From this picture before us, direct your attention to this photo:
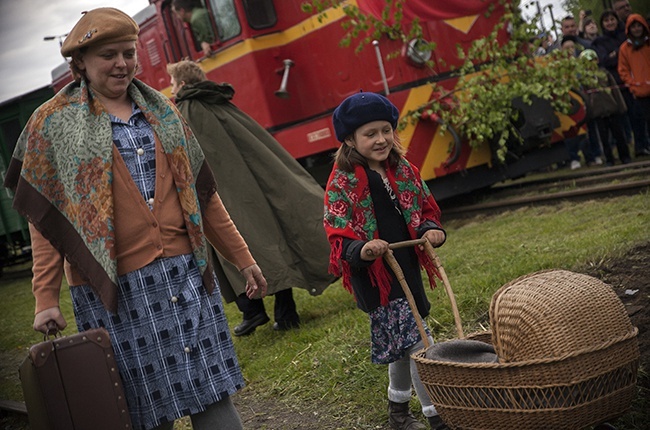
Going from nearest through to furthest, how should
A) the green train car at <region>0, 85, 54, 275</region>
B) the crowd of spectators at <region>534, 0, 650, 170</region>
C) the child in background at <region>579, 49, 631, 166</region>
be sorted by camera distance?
the crowd of spectators at <region>534, 0, 650, 170</region> < the child in background at <region>579, 49, 631, 166</region> < the green train car at <region>0, 85, 54, 275</region>

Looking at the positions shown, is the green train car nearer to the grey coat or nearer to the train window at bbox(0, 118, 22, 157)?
the train window at bbox(0, 118, 22, 157)

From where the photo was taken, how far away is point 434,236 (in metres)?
3.61

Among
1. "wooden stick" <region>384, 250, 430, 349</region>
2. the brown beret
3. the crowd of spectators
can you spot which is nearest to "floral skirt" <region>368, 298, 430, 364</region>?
"wooden stick" <region>384, 250, 430, 349</region>

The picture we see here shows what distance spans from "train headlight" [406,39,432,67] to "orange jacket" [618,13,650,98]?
2.60 m

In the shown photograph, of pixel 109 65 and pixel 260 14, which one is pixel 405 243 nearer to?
pixel 109 65

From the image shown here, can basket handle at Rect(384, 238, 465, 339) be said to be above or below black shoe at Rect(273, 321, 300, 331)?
above

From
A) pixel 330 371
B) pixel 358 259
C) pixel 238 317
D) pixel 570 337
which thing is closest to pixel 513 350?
pixel 570 337

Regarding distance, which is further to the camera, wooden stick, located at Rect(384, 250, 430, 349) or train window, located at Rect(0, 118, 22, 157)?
train window, located at Rect(0, 118, 22, 157)

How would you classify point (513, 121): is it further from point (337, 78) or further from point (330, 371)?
point (330, 371)

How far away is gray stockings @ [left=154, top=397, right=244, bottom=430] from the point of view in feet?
10.0

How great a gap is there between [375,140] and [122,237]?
1.20m

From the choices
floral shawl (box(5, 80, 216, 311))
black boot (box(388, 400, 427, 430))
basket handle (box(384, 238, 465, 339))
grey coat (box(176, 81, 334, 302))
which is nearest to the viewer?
floral shawl (box(5, 80, 216, 311))

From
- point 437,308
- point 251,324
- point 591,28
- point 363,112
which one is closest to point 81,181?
point 363,112

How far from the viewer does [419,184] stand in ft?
12.5
